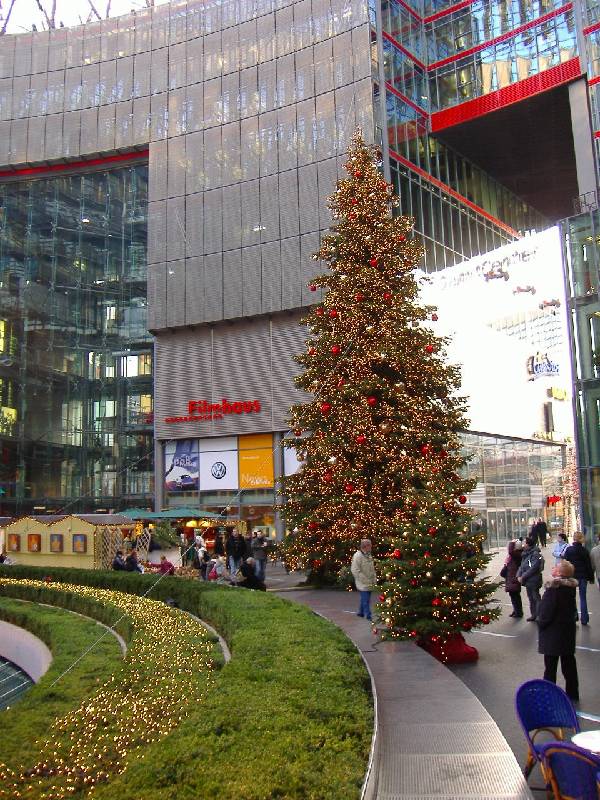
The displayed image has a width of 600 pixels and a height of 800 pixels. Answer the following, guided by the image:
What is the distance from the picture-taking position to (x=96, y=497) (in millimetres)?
53156

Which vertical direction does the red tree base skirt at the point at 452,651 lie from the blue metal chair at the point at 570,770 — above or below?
below

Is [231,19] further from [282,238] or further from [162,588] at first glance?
[162,588]

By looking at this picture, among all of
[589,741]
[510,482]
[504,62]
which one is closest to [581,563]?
[589,741]

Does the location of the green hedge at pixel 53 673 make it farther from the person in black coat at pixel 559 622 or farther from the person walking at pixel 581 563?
the person walking at pixel 581 563

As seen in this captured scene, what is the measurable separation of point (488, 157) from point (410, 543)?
4030 cm

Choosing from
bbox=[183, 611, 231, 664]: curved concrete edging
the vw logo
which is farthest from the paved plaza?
the vw logo

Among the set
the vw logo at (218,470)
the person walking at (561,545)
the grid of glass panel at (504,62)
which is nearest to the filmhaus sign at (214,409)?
the vw logo at (218,470)

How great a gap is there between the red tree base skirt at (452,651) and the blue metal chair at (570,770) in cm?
593

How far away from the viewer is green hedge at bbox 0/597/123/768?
6.97m

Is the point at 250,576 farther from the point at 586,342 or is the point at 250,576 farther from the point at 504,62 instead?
the point at 504,62

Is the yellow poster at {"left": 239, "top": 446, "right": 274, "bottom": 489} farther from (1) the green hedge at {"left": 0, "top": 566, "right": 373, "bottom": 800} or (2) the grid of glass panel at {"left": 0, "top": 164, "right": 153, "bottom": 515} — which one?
(1) the green hedge at {"left": 0, "top": 566, "right": 373, "bottom": 800}

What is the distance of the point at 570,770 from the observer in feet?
16.5

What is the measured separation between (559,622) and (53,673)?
22.6ft

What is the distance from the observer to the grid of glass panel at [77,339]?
53.7m
